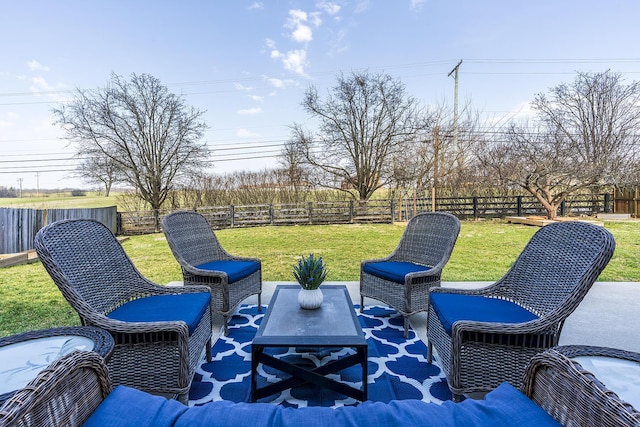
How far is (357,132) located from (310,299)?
1009 centimetres

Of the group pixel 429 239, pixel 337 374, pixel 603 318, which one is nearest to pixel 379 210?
pixel 429 239

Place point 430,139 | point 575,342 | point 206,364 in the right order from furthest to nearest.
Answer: point 430,139 < point 575,342 < point 206,364

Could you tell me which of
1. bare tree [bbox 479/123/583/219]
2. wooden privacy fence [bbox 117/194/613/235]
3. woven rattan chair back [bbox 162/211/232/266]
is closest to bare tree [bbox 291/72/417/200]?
wooden privacy fence [bbox 117/194/613/235]

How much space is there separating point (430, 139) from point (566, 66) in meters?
4.68

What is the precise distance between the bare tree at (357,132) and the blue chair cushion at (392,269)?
8574 millimetres

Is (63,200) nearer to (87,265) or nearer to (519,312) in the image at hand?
(87,265)

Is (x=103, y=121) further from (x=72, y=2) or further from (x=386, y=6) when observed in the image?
(x=386, y=6)

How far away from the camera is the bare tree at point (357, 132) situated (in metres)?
11.0

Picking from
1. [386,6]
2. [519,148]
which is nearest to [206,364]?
[386,6]

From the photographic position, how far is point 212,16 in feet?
20.9

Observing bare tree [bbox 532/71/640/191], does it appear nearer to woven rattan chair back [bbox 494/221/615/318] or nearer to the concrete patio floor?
the concrete patio floor

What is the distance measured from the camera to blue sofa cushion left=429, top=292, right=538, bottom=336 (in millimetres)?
1724

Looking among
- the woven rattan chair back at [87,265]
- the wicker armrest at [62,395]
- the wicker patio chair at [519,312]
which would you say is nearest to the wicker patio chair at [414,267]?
the wicker patio chair at [519,312]

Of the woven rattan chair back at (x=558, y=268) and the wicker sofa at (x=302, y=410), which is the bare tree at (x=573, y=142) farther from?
the wicker sofa at (x=302, y=410)
